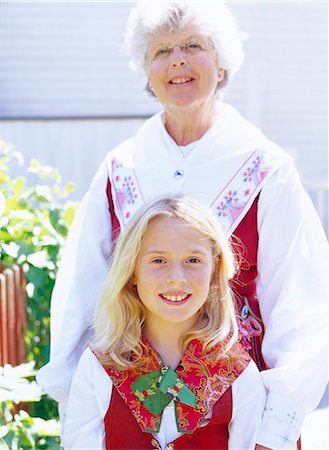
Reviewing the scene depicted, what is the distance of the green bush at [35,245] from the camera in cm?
386

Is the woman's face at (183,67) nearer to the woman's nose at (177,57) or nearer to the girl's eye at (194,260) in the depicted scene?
the woman's nose at (177,57)

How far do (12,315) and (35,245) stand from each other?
0.30 m

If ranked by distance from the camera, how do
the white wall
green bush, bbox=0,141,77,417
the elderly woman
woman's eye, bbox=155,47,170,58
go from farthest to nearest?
the white wall
green bush, bbox=0,141,77,417
woman's eye, bbox=155,47,170,58
the elderly woman

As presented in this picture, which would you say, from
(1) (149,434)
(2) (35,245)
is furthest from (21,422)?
(1) (149,434)

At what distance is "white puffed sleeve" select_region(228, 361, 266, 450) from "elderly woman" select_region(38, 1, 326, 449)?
0.04m

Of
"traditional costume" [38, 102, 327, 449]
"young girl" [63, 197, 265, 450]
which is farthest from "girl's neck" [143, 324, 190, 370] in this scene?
"traditional costume" [38, 102, 327, 449]

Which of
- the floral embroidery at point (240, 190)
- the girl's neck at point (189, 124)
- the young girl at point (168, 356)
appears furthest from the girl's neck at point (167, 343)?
the girl's neck at point (189, 124)

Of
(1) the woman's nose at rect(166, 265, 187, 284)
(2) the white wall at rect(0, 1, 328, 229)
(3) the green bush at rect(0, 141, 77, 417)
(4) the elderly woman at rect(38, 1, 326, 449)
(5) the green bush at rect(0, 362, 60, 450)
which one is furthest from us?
(2) the white wall at rect(0, 1, 328, 229)

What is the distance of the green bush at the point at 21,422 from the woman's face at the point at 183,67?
1.16 meters

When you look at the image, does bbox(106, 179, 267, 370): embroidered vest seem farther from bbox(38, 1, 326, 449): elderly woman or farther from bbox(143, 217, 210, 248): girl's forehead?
bbox(143, 217, 210, 248): girl's forehead

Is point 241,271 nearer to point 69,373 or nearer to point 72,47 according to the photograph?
point 69,373

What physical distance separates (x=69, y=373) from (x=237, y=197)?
74cm

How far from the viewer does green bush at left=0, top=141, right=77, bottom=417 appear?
386 cm

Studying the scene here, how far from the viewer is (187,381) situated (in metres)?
2.51
